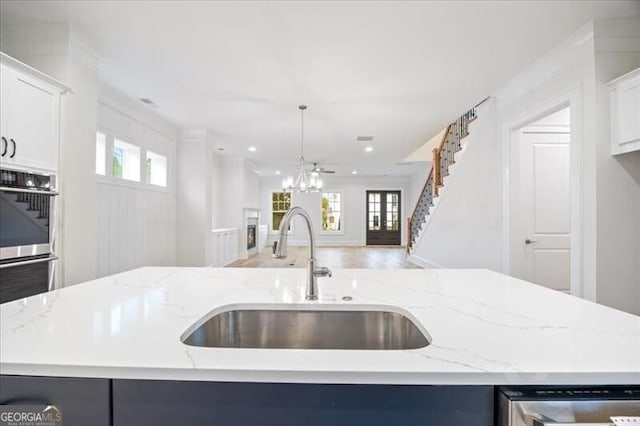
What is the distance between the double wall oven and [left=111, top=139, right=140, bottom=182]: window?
1982mm

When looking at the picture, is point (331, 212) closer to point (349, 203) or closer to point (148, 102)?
point (349, 203)

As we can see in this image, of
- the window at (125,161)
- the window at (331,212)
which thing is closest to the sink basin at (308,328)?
the window at (125,161)

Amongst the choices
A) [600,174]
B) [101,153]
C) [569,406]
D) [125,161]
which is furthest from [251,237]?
[569,406]

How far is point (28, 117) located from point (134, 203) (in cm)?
246

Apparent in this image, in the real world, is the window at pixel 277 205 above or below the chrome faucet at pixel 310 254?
above

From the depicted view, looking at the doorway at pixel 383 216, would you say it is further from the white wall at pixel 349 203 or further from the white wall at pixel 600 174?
the white wall at pixel 600 174

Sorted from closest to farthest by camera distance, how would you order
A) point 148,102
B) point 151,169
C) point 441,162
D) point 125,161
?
point 148,102 → point 125,161 → point 151,169 → point 441,162

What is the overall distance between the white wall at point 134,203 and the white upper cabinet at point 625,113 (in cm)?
512

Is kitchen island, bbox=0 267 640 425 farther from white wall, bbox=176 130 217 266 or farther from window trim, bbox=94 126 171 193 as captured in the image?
white wall, bbox=176 130 217 266

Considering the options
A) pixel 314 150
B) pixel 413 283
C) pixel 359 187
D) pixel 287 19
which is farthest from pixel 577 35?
pixel 359 187

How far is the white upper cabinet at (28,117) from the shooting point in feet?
6.92

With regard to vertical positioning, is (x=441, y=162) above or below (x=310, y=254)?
above

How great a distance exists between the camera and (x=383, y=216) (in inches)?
486

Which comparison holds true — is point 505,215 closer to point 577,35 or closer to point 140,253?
point 577,35
